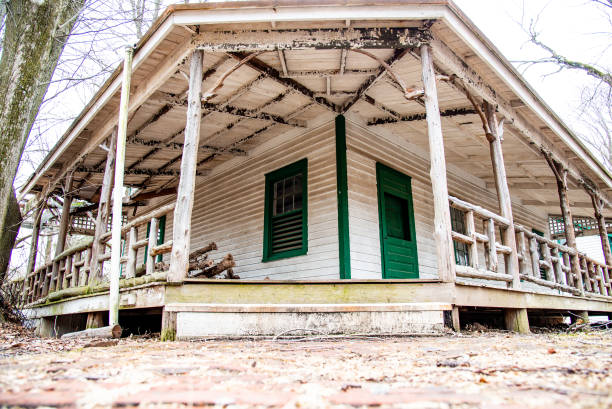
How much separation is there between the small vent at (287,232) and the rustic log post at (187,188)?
136 inches

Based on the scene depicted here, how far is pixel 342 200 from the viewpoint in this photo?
7477 mm

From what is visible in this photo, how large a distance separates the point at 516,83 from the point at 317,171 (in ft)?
11.8

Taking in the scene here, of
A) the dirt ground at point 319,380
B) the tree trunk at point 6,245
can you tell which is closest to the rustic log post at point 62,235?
the tree trunk at point 6,245

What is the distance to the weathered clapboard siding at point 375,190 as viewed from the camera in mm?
7637

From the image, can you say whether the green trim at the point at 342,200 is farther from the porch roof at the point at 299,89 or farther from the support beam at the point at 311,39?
the support beam at the point at 311,39

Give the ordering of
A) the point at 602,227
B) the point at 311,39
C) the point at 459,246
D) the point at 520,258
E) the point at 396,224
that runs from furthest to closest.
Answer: the point at 459,246 < the point at 602,227 < the point at 396,224 < the point at 520,258 < the point at 311,39

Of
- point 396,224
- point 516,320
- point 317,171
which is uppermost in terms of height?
point 317,171

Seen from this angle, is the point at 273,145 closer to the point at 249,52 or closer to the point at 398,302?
the point at 249,52

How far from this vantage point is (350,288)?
4781 mm

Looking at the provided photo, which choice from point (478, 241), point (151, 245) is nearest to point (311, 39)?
point (151, 245)

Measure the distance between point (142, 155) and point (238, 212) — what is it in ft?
8.16

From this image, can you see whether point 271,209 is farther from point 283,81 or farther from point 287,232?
point 283,81

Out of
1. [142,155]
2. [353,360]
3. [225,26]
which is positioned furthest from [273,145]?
[353,360]

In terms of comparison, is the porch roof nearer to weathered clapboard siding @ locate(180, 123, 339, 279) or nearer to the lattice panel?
weathered clapboard siding @ locate(180, 123, 339, 279)
